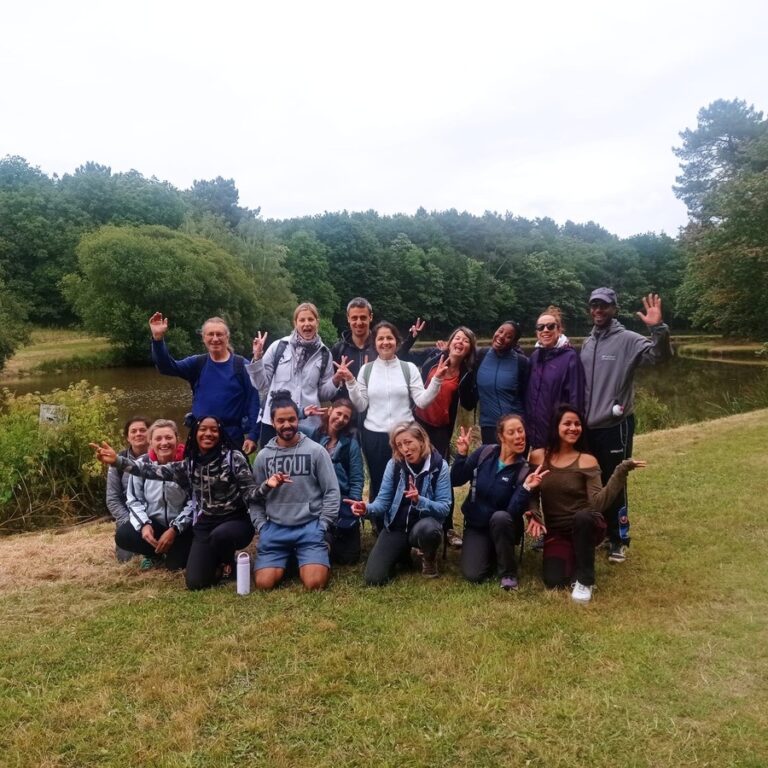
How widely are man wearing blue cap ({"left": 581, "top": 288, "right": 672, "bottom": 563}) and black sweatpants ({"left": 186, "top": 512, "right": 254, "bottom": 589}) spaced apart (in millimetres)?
3148

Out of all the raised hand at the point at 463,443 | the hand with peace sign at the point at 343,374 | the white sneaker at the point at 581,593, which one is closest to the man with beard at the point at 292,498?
the hand with peace sign at the point at 343,374

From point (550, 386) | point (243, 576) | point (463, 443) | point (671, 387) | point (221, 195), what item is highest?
point (221, 195)

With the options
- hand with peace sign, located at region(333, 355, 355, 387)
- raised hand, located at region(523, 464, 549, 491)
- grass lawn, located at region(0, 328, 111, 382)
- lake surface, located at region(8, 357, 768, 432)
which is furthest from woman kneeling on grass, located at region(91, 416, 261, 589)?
grass lawn, located at region(0, 328, 111, 382)

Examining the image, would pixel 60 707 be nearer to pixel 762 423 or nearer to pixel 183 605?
pixel 183 605

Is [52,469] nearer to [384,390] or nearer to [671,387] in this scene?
[384,390]

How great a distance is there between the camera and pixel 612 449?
5309mm

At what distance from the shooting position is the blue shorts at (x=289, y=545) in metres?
5.07

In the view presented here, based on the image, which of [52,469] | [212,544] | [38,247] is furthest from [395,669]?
[38,247]

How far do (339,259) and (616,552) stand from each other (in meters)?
64.9

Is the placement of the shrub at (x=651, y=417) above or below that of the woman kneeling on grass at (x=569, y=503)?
below

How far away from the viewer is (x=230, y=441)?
534 centimetres

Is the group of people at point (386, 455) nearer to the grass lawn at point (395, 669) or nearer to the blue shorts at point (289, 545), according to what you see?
the blue shorts at point (289, 545)

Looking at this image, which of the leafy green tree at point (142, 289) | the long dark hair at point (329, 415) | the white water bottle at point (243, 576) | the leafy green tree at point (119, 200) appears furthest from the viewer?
the leafy green tree at point (119, 200)

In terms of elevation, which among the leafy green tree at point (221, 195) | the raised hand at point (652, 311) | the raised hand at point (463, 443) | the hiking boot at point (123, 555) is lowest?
the hiking boot at point (123, 555)
